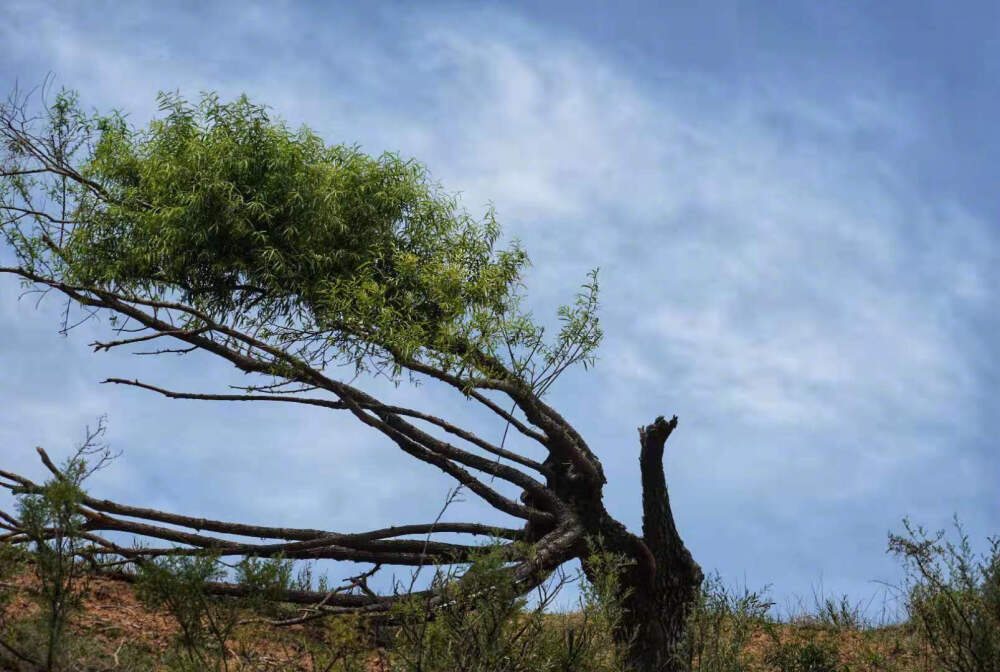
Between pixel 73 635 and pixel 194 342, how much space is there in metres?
3.19

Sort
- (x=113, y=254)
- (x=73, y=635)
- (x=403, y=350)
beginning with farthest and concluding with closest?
(x=113, y=254) < (x=403, y=350) < (x=73, y=635)

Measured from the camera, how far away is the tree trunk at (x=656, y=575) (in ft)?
33.7

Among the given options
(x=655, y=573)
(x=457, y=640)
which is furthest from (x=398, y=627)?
(x=655, y=573)

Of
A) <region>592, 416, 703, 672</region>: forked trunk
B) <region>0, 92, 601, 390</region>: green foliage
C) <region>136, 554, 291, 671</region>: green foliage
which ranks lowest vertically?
<region>136, 554, 291, 671</region>: green foliage

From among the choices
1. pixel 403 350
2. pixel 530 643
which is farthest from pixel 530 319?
pixel 530 643

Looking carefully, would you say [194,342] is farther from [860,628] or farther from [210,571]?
[860,628]

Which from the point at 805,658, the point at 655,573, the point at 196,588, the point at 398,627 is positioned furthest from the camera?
the point at 655,573

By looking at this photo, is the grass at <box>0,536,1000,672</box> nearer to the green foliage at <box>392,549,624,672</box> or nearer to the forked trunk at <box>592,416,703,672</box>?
the green foliage at <box>392,549,624,672</box>

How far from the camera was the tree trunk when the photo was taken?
10.3 m

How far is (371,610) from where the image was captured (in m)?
8.34

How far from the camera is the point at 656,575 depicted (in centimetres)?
1042

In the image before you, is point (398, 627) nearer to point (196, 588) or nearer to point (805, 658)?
point (196, 588)

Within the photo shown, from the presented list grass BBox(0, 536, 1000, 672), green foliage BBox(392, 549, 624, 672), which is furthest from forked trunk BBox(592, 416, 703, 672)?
green foliage BBox(392, 549, 624, 672)

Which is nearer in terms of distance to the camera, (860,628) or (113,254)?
(113,254)
